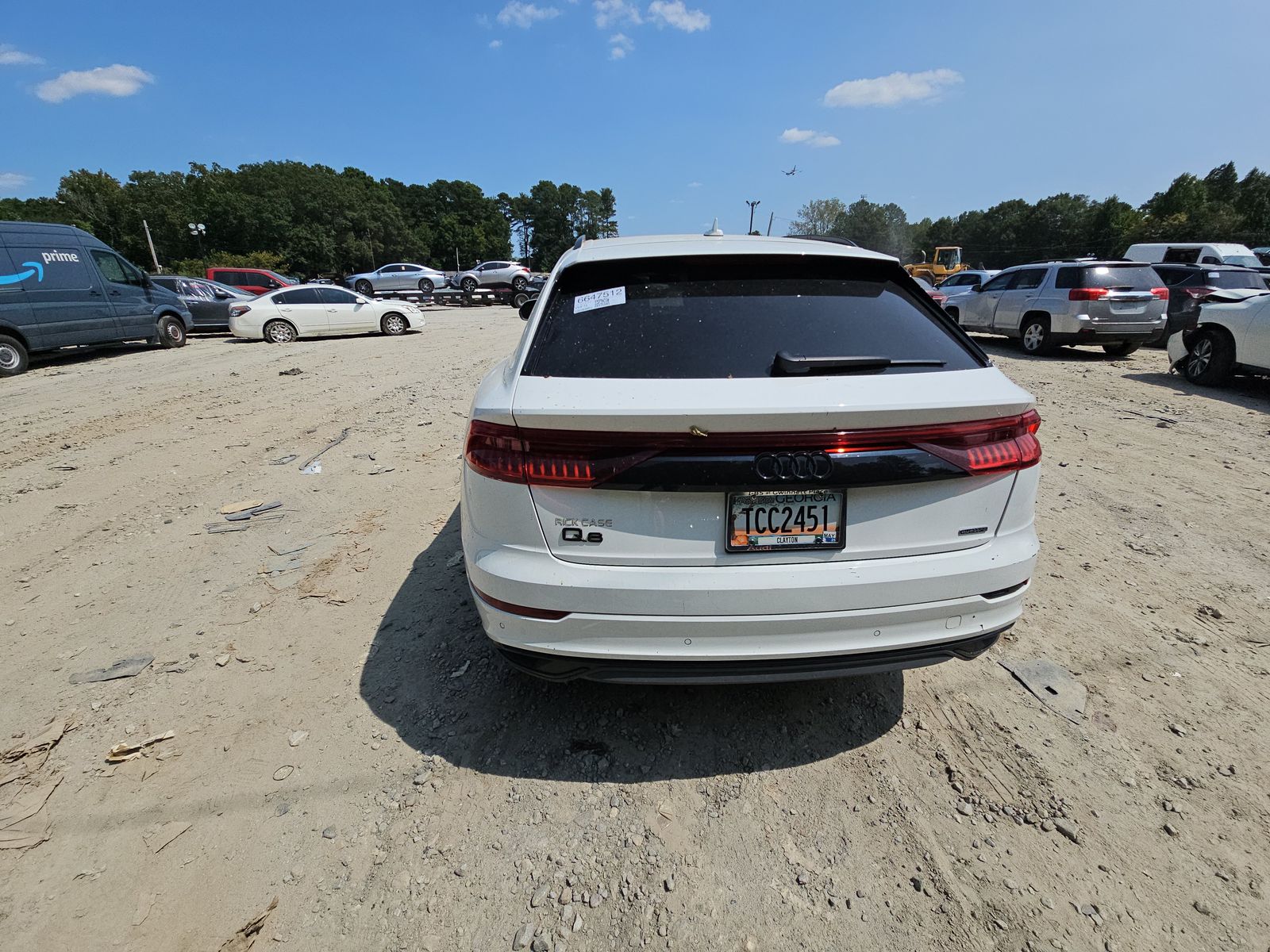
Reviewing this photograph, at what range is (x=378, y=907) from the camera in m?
1.74

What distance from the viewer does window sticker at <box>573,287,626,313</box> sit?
2.27 m

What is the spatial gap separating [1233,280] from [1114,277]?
4.35 m

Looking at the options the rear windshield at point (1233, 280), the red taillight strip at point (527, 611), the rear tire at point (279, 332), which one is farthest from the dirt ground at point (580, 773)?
the rear tire at point (279, 332)

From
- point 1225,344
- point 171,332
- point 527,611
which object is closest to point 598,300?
point 527,611

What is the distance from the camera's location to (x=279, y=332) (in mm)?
15438

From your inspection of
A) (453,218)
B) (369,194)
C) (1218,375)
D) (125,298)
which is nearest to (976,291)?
(1218,375)

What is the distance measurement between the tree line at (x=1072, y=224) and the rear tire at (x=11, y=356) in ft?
134

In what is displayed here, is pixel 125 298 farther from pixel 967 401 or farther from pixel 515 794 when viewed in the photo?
pixel 967 401

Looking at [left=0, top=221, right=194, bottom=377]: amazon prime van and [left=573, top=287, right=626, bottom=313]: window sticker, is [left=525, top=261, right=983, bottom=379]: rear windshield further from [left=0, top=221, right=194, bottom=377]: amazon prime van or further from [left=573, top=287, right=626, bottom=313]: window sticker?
[left=0, top=221, right=194, bottom=377]: amazon prime van

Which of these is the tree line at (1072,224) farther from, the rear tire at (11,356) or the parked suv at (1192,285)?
the rear tire at (11,356)

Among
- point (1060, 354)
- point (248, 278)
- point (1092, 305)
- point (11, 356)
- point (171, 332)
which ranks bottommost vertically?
point (1060, 354)

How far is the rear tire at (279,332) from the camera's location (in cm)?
1530

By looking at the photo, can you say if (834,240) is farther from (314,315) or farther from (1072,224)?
(1072,224)

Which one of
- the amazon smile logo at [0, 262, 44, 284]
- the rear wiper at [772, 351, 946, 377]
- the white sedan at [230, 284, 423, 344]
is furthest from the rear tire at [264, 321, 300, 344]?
the rear wiper at [772, 351, 946, 377]
